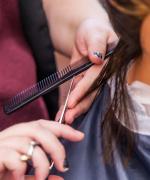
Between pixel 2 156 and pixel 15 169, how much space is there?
A: 0.9 inches

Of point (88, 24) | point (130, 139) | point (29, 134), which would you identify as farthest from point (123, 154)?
point (88, 24)

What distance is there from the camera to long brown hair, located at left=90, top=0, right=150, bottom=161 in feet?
1.62

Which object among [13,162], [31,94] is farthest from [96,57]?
[13,162]

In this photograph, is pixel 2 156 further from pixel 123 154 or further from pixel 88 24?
pixel 88 24

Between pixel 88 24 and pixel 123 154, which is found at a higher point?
pixel 88 24

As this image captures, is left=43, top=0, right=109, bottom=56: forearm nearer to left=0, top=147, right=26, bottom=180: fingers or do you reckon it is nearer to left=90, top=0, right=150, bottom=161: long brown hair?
left=90, top=0, right=150, bottom=161: long brown hair

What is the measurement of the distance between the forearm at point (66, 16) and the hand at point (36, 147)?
40 centimetres

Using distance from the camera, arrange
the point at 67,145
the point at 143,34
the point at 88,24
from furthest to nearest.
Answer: the point at 88,24, the point at 67,145, the point at 143,34

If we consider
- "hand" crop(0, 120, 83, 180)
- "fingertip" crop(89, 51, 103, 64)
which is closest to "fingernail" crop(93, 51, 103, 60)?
"fingertip" crop(89, 51, 103, 64)

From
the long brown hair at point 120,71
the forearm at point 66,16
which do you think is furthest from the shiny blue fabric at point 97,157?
the forearm at point 66,16

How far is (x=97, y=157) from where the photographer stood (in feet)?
1.93

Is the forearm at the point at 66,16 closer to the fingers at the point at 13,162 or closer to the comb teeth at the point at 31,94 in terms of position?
the comb teeth at the point at 31,94

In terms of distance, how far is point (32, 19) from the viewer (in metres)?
0.85

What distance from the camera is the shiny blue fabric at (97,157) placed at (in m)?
0.56
